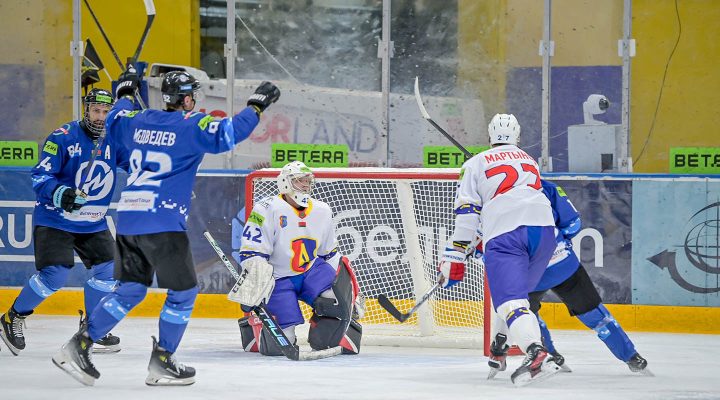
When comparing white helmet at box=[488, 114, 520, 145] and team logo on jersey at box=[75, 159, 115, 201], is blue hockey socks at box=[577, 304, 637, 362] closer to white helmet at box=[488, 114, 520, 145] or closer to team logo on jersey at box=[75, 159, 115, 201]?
white helmet at box=[488, 114, 520, 145]

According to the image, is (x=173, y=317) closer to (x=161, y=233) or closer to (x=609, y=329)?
(x=161, y=233)

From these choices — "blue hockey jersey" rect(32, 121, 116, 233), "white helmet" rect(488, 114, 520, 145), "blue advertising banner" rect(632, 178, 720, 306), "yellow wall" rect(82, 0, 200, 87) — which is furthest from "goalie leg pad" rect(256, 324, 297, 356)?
"yellow wall" rect(82, 0, 200, 87)

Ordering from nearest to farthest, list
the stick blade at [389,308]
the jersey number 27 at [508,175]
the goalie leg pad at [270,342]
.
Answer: the jersey number 27 at [508,175] < the goalie leg pad at [270,342] < the stick blade at [389,308]

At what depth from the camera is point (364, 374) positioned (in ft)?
16.9

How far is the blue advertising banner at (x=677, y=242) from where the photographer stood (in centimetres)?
702

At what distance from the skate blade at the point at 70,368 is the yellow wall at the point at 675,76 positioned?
4.57 metres

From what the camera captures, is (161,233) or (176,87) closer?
(161,233)

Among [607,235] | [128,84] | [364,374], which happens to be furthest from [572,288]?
[607,235]

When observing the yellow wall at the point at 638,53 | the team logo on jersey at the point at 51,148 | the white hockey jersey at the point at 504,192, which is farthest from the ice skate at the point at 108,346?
the yellow wall at the point at 638,53

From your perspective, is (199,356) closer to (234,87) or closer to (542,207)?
(542,207)

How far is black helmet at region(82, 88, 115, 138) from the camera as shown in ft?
19.0

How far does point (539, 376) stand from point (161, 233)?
1.49m

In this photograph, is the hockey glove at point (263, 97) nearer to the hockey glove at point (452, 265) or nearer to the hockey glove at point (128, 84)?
the hockey glove at point (128, 84)

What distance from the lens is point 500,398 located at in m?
4.46
